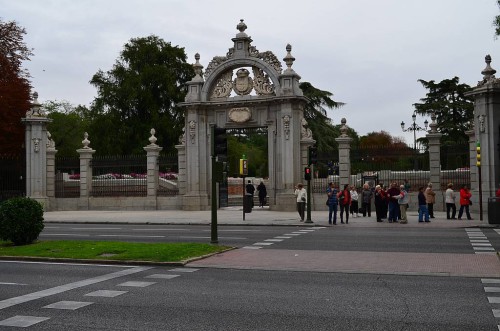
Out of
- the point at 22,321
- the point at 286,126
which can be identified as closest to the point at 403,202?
the point at 286,126

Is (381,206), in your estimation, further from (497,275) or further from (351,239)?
(497,275)

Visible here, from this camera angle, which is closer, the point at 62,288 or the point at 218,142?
the point at 62,288

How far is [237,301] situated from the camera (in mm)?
8766

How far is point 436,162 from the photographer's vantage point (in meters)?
29.8

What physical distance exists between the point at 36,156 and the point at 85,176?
10.9 ft

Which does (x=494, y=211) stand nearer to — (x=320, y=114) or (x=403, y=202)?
(x=403, y=202)

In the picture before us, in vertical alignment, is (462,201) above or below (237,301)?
above

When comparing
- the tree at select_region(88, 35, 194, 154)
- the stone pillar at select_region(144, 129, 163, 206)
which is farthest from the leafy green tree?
the stone pillar at select_region(144, 129, 163, 206)

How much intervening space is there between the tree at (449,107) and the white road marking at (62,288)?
44433 millimetres

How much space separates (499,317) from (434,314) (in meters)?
0.81

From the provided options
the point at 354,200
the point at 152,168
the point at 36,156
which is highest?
the point at 36,156

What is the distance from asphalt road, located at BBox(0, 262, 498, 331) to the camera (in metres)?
7.39

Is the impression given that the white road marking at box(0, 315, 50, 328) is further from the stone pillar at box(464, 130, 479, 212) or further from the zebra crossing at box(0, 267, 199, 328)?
the stone pillar at box(464, 130, 479, 212)

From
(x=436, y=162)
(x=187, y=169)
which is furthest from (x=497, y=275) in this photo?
(x=187, y=169)
